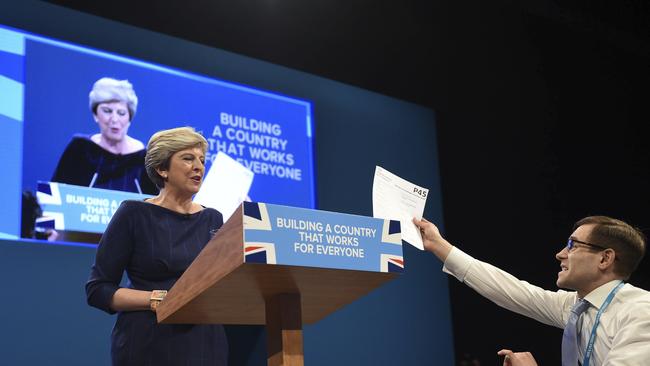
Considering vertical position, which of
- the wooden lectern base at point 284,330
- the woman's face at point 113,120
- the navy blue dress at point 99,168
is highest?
the woman's face at point 113,120

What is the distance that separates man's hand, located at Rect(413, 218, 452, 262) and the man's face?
37cm

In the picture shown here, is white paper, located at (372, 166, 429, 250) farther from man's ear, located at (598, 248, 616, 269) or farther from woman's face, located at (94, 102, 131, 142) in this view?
woman's face, located at (94, 102, 131, 142)

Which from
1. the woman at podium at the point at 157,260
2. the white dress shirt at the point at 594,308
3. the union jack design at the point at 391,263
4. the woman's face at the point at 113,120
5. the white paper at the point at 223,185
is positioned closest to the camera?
the union jack design at the point at 391,263

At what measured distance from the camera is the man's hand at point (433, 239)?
2.29 m

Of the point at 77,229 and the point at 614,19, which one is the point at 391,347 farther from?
the point at 614,19

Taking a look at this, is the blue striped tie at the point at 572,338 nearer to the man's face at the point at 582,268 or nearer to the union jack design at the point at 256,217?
the man's face at the point at 582,268

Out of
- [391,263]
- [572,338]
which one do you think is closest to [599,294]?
[572,338]

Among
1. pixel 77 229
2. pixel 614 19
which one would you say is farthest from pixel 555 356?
pixel 77 229

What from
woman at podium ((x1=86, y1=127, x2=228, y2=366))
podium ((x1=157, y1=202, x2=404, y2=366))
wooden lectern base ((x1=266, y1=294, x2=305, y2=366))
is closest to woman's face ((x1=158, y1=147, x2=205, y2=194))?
woman at podium ((x1=86, y1=127, x2=228, y2=366))

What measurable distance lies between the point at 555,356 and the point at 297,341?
5.17 meters

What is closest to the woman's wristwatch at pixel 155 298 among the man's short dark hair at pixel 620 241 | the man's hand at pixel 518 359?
the man's hand at pixel 518 359

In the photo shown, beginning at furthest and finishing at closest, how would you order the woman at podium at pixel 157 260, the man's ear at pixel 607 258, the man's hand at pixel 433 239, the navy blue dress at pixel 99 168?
the navy blue dress at pixel 99 168 < the man's hand at pixel 433 239 < the man's ear at pixel 607 258 < the woman at podium at pixel 157 260

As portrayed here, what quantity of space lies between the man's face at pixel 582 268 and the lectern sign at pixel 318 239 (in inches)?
30.7

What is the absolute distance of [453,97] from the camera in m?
6.51
